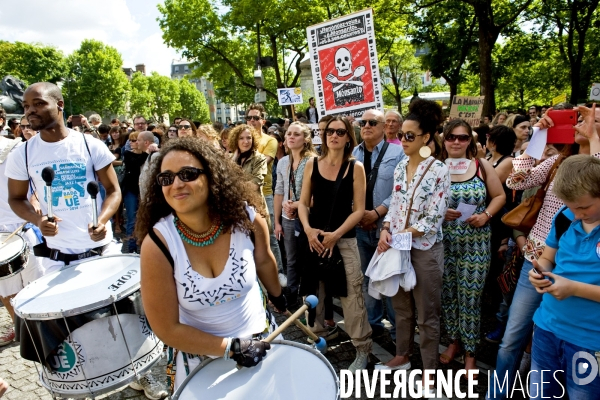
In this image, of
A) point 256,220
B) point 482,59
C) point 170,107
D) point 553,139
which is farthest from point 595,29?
point 170,107

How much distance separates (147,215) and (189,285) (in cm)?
43

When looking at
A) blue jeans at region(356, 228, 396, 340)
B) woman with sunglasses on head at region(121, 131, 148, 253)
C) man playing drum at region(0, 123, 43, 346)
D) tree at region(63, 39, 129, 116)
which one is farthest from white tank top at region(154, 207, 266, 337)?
tree at region(63, 39, 129, 116)

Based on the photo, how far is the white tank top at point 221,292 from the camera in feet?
6.11

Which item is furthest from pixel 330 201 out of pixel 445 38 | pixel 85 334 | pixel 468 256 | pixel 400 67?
pixel 400 67

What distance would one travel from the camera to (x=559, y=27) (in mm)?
19281

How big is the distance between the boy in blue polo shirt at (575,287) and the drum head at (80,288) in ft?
7.47

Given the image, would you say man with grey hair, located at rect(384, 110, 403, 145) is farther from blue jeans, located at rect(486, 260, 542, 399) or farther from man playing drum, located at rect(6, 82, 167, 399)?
man playing drum, located at rect(6, 82, 167, 399)

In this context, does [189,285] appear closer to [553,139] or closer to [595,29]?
[553,139]

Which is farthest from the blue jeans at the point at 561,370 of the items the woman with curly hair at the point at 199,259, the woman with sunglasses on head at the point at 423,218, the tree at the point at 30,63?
the tree at the point at 30,63

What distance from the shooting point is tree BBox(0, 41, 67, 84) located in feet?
170

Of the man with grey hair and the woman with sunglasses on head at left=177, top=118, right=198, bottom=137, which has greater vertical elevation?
the woman with sunglasses on head at left=177, top=118, right=198, bottom=137

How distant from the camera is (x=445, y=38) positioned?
21188 millimetres

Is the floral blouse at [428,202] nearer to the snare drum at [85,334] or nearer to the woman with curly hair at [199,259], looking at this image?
the woman with curly hair at [199,259]

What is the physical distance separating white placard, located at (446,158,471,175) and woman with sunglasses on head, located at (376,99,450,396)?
33cm
